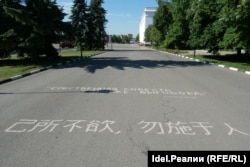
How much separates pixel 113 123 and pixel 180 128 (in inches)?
57.2

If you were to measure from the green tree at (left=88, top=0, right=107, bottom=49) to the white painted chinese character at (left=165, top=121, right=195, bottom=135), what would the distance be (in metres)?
62.0

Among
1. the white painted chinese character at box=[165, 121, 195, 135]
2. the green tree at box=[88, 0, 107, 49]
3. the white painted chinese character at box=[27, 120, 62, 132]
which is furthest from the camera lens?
the green tree at box=[88, 0, 107, 49]

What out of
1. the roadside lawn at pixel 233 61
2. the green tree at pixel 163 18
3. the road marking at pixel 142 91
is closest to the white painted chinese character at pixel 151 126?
the road marking at pixel 142 91

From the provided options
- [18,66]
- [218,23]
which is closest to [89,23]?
[218,23]

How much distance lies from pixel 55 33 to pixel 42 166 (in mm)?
26294

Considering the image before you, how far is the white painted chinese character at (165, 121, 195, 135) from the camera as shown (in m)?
6.83

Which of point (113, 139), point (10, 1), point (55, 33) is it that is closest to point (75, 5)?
point (55, 33)

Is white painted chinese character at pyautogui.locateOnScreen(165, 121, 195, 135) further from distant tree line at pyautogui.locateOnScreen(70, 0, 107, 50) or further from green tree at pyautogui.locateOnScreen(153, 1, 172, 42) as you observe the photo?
green tree at pyautogui.locateOnScreen(153, 1, 172, 42)

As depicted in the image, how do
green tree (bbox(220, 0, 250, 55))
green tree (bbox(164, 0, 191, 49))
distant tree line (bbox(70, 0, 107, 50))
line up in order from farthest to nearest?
distant tree line (bbox(70, 0, 107, 50))
green tree (bbox(164, 0, 191, 49))
green tree (bbox(220, 0, 250, 55))

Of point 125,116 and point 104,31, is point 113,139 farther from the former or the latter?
point 104,31

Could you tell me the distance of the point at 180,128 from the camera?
23.4 ft

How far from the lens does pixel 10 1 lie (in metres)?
24.8

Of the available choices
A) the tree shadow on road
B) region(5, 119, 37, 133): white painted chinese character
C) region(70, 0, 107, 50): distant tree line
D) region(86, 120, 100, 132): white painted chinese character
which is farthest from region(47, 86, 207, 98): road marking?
region(70, 0, 107, 50): distant tree line

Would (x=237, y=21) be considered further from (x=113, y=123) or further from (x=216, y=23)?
(x=113, y=123)
